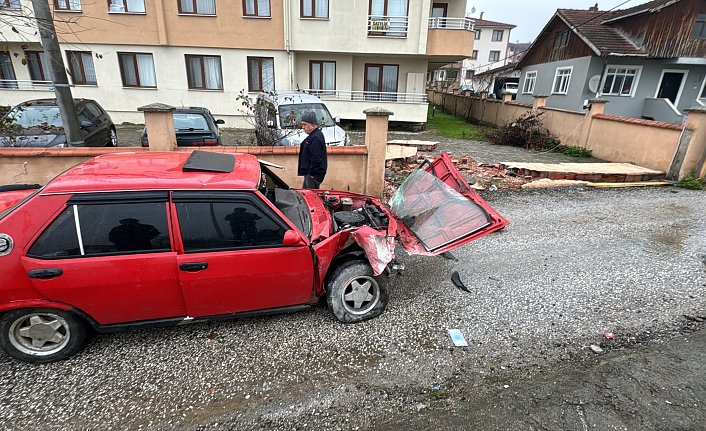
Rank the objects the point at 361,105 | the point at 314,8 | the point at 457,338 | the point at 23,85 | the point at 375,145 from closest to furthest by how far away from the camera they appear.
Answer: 1. the point at 457,338
2. the point at 375,145
3. the point at 314,8
4. the point at 23,85
5. the point at 361,105

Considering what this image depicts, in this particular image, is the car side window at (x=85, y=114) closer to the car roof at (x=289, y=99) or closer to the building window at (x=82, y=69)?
the car roof at (x=289, y=99)

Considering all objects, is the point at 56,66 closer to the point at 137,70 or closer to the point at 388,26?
the point at 137,70

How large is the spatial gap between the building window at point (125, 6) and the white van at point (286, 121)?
31.0 feet

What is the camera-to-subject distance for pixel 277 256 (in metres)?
3.03

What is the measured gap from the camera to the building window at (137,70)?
15.5 meters

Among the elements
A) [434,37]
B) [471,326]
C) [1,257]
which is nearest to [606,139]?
[434,37]

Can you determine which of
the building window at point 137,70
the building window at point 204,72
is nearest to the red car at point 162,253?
the building window at point 204,72

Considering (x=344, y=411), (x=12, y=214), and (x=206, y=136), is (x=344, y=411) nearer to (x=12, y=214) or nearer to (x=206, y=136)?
(x=12, y=214)

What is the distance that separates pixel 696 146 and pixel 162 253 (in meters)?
11.3

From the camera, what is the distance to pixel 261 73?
52.6ft

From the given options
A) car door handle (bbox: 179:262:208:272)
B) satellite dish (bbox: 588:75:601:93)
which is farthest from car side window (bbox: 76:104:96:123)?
satellite dish (bbox: 588:75:601:93)

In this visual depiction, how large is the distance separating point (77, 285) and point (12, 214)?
27.4 inches

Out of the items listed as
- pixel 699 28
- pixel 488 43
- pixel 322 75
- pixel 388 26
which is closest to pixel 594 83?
pixel 699 28

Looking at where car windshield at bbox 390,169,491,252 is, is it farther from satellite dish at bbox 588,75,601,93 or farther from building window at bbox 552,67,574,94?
building window at bbox 552,67,574,94
